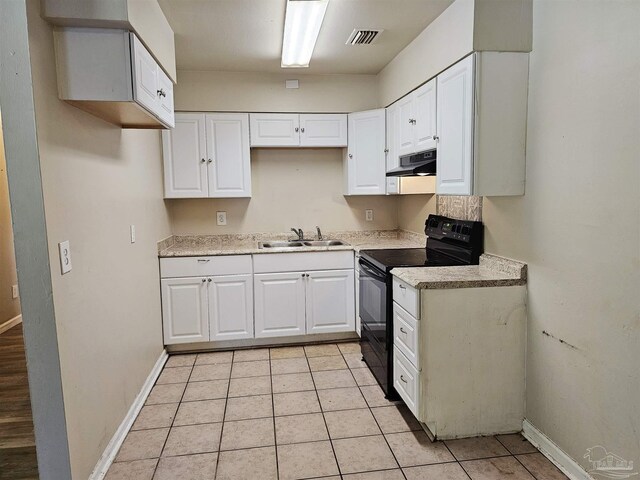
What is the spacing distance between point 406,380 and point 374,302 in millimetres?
638

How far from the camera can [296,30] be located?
8.50ft

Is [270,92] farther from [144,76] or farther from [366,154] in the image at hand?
[144,76]

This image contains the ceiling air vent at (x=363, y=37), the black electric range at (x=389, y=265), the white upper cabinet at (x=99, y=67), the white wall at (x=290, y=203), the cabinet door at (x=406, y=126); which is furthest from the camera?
the white wall at (x=290, y=203)

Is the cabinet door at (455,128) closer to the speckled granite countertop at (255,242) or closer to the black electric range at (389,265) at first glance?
the black electric range at (389,265)

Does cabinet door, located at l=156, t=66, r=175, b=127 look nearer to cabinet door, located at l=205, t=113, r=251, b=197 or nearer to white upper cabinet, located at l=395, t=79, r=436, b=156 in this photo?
cabinet door, located at l=205, t=113, r=251, b=197

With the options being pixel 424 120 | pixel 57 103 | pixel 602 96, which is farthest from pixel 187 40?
pixel 602 96

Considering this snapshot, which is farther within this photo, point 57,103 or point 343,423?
point 343,423

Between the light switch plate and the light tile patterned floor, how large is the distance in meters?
1.03

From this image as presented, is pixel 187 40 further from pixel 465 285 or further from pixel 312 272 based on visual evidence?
pixel 465 285

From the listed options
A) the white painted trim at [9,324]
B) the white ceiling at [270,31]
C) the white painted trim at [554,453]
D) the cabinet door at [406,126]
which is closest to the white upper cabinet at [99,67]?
the white ceiling at [270,31]

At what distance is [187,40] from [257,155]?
124cm

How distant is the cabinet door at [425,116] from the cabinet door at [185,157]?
5.94ft

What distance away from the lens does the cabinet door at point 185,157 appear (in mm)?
3512

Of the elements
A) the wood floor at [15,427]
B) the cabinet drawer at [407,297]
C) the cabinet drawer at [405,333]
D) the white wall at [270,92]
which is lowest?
the wood floor at [15,427]
